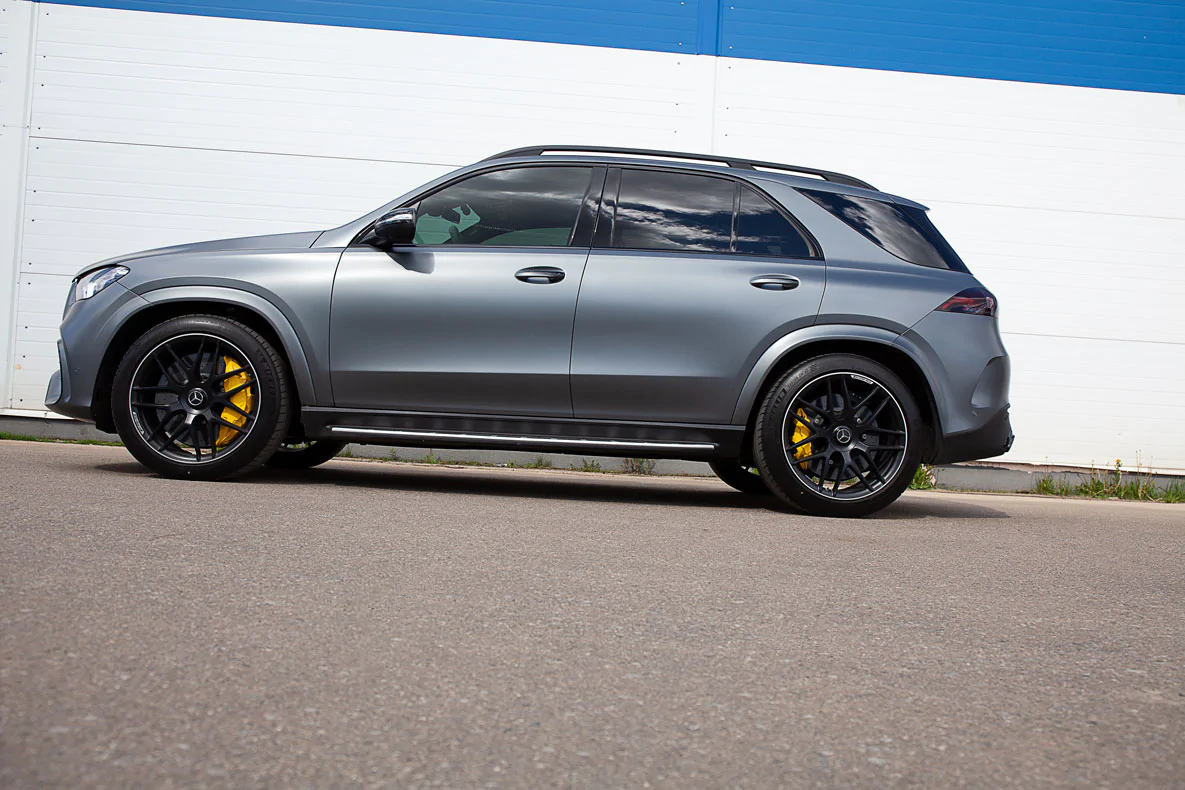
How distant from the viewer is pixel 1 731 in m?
1.88

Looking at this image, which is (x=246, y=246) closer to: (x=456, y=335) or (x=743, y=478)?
(x=456, y=335)

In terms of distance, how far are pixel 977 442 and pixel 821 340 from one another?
3.07 ft

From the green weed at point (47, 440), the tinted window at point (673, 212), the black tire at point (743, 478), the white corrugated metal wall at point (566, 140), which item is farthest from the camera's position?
the white corrugated metal wall at point (566, 140)

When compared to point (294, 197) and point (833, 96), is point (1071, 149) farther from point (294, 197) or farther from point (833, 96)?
point (294, 197)

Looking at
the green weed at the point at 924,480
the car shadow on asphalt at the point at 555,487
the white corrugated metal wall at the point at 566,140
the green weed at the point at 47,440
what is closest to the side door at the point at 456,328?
the car shadow on asphalt at the point at 555,487

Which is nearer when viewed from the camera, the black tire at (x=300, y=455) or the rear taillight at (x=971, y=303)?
the rear taillight at (x=971, y=303)

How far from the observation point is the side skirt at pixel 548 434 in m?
5.46

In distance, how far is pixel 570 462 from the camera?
8.72m

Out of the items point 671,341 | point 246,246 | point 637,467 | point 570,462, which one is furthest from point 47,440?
point 671,341

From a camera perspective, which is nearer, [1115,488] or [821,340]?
[821,340]

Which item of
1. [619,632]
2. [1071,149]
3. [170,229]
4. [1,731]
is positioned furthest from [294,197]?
[1,731]

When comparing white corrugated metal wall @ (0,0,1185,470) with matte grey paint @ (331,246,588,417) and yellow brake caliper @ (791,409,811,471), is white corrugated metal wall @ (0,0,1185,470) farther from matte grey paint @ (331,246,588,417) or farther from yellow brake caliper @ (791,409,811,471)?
yellow brake caliper @ (791,409,811,471)

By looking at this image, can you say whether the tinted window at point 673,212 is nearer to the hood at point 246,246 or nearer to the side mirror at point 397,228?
the side mirror at point 397,228

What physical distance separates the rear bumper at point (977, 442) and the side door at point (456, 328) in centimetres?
190
